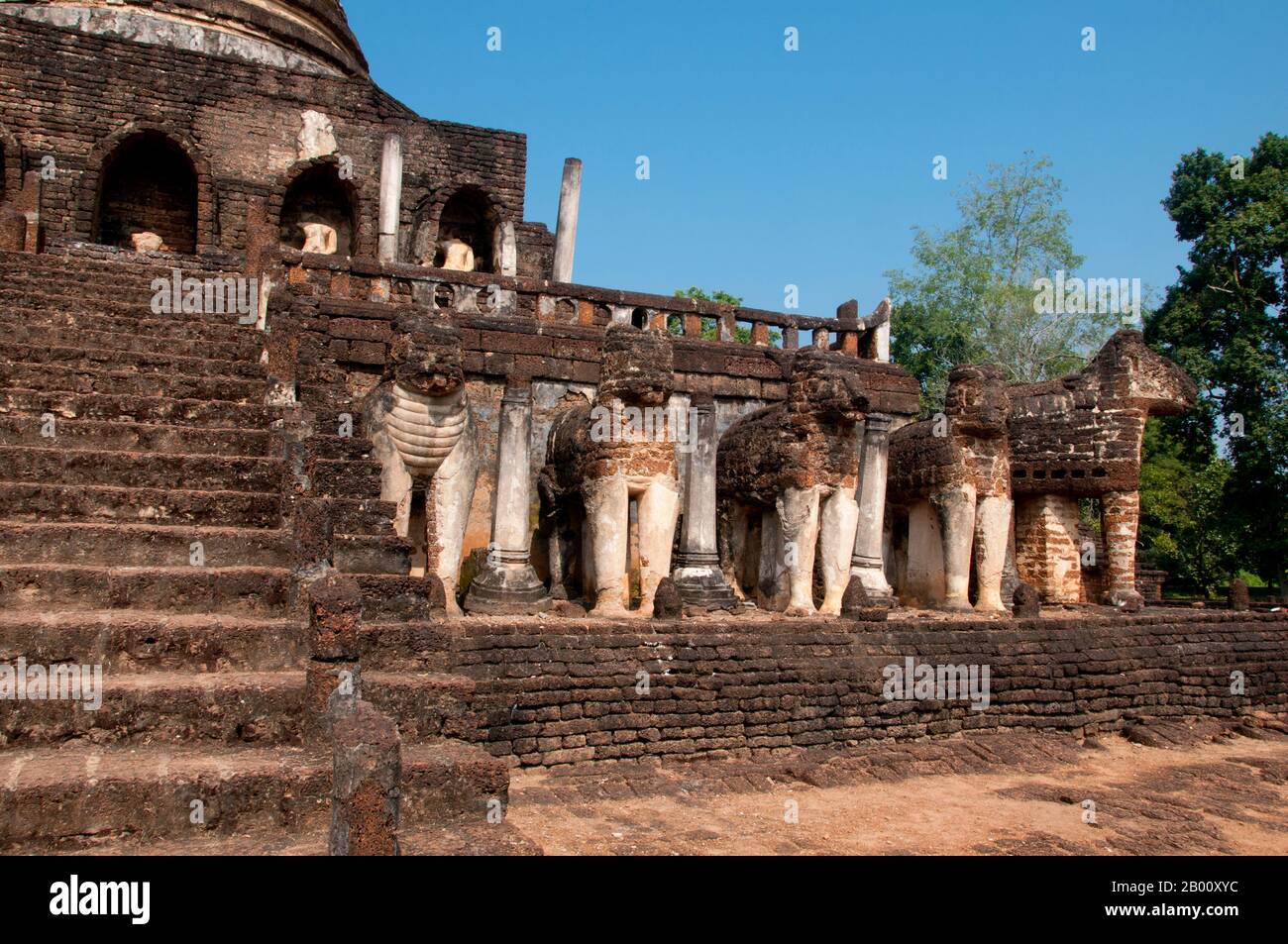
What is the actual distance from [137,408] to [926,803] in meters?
6.52

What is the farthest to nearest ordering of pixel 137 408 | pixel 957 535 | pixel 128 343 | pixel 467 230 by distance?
1. pixel 467 230
2. pixel 957 535
3. pixel 128 343
4. pixel 137 408

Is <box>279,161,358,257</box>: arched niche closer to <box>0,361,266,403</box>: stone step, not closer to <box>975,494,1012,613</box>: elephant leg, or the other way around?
<box>0,361,266,403</box>: stone step

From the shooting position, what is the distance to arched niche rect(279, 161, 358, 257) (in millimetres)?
17609

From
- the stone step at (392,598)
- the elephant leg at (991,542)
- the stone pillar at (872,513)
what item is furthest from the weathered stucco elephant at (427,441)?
the elephant leg at (991,542)

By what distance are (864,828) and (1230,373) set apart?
18315 millimetres

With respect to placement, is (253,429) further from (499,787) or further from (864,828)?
(864,828)

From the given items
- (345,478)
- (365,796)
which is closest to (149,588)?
(345,478)

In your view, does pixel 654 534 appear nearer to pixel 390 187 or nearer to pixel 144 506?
pixel 144 506

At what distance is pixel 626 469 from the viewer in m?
9.95

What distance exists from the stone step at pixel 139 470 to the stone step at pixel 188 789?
239 centimetres

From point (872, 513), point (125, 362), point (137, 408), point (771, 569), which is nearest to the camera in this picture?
point (137, 408)
